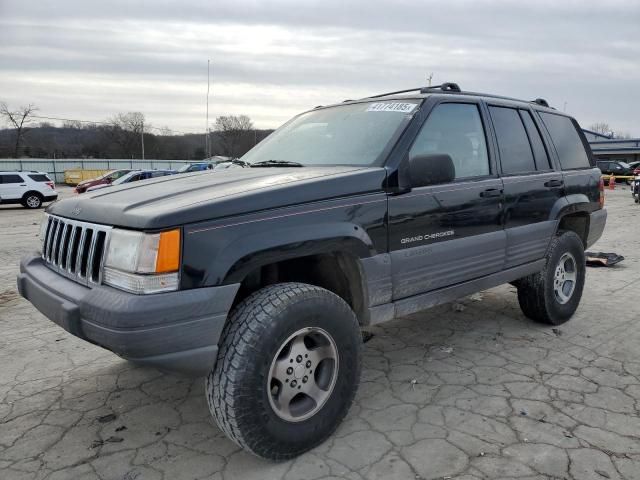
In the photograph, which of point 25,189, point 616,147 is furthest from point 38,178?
point 616,147

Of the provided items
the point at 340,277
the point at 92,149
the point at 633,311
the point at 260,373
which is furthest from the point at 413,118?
the point at 92,149

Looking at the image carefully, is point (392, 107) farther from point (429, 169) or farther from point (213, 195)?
point (213, 195)

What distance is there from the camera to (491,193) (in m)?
3.67

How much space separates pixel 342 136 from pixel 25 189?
21.3 m

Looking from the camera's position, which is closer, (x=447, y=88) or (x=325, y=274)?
(x=325, y=274)

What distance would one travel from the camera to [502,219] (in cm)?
380

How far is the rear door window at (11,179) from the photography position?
2056cm

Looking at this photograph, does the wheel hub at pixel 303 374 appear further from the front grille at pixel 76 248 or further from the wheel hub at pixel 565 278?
Result: the wheel hub at pixel 565 278

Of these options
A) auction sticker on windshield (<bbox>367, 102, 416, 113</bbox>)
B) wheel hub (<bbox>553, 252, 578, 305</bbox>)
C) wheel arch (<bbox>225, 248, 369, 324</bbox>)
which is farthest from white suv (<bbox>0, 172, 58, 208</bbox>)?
wheel hub (<bbox>553, 252, 578, 305</bbox>)

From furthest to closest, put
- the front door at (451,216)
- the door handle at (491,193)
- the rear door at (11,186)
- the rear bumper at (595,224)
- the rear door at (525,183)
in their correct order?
1. the rear door at (11,186)
2. the rear bumper at (595,224)
3. the rear door at (525,183)
4. the door handle at (491,193)
5. the front door at (451,216)

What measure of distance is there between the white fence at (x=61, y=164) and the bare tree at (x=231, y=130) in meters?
9.99

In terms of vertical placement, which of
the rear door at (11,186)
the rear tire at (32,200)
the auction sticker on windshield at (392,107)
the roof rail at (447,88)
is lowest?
the rear tire at (32,200)

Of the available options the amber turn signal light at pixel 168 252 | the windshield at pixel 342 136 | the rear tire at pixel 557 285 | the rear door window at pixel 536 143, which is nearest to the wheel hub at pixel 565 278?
the rear tire at pixel 557 285

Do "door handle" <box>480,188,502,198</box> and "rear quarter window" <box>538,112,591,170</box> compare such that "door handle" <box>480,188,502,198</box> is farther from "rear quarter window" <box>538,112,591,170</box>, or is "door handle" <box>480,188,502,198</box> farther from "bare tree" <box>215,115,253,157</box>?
"bare tree" <box>215,115,253,157</box>
